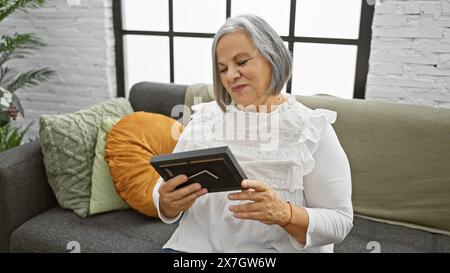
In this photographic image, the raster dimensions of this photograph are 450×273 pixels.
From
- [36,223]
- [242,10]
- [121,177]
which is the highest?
[242,10]

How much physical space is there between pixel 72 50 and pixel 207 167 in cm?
196

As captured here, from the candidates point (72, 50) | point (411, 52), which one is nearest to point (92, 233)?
point (72, 50)

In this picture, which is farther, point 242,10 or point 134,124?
point 242,10

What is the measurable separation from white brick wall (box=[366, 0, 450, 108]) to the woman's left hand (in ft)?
4.08

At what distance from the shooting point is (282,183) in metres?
1.07

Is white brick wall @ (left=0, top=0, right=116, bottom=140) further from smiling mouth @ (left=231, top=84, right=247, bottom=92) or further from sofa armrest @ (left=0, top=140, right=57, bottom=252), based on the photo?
smiling mouth @ (left=231, top=84, right=247, bottom=92)

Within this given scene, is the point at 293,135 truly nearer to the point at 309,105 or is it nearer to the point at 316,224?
the point at 316,224

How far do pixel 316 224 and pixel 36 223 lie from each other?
3.81 ft

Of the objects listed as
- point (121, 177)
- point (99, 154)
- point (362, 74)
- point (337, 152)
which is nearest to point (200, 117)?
point (337, 152)

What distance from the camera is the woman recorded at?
985 mm


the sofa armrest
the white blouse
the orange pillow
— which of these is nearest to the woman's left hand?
the white blouse

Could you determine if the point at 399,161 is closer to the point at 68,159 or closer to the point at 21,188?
the point at 68,159

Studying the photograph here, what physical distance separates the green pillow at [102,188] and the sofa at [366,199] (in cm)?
3

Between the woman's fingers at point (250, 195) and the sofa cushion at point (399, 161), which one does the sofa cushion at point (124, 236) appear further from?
the woman's fingers at point (250, 195)
